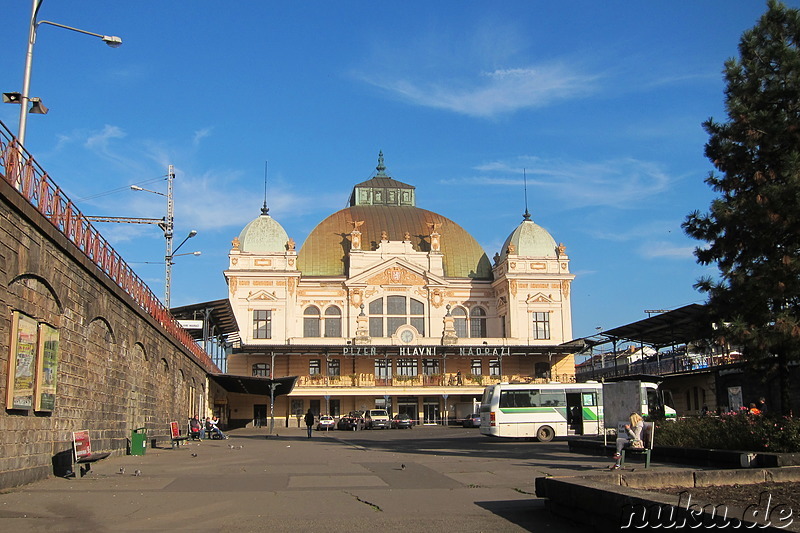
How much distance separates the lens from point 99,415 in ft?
63.7

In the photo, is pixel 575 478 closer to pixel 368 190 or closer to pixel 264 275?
pixel 264 275

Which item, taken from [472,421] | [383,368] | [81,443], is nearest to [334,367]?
[383,368]

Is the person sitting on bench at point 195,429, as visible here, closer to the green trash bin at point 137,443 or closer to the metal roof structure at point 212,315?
the metal roof structure at point 212,315

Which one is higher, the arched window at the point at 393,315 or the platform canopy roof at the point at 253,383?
the arched window at the point at 393,315

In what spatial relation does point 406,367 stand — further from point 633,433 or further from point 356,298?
point 633,433

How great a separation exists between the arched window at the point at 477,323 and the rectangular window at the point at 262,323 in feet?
61.8

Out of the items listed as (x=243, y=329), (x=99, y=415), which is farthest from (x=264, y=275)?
(x=99, y=415)

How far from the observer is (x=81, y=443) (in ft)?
53.5

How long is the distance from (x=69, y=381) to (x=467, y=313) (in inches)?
2267

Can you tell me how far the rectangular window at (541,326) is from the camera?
2761 inches

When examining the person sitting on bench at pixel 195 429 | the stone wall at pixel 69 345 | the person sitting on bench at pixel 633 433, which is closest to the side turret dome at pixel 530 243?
the person sitting on bench at pixel 195 429

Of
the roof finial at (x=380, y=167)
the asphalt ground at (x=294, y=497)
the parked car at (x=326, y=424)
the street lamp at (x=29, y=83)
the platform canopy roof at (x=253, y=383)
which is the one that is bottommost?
the parked car at (x=326, y=424)

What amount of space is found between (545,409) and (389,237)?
140 ft

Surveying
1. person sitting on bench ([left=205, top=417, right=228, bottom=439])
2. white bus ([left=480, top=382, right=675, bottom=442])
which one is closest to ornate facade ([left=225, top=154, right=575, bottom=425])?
person sitting on bench ([left=205, top=417, right=228, bottom=439])
